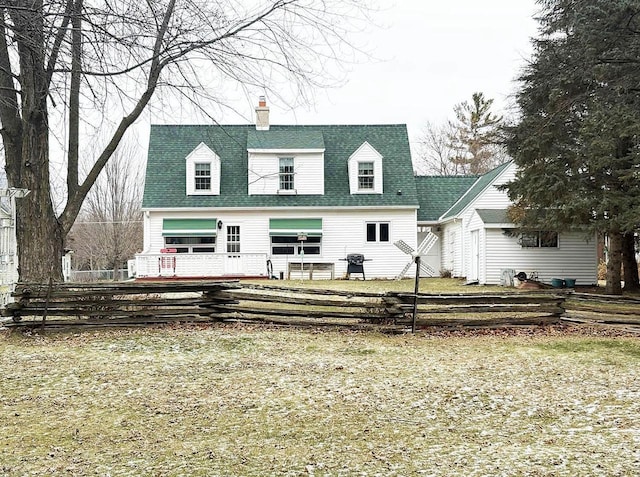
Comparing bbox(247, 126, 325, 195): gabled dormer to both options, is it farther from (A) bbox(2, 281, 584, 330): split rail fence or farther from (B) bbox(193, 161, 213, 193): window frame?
(A) bbox(2, 281, 584, 330): split rail fence

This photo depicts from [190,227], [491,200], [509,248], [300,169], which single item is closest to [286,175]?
[300,169]

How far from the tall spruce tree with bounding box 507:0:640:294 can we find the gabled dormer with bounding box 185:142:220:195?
12.5 meters

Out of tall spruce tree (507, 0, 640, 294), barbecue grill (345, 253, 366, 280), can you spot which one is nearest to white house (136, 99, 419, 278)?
barbecue grill (345, 253, 366, 280)

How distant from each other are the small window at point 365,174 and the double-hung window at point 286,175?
2924 mm

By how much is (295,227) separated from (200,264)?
4.44 metres

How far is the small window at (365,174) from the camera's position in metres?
28.3

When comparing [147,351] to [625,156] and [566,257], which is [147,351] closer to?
[625,156]

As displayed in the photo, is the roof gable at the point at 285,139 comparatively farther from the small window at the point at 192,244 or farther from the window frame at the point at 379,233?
the small window at the point at 192,244

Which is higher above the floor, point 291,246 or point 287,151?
point 287,151

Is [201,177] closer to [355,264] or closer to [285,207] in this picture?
[285,207]

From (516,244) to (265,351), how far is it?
612 inches

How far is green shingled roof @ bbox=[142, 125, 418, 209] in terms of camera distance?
→ 27.6 m

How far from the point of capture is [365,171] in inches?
1115

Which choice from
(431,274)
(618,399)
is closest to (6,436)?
(618,399)
